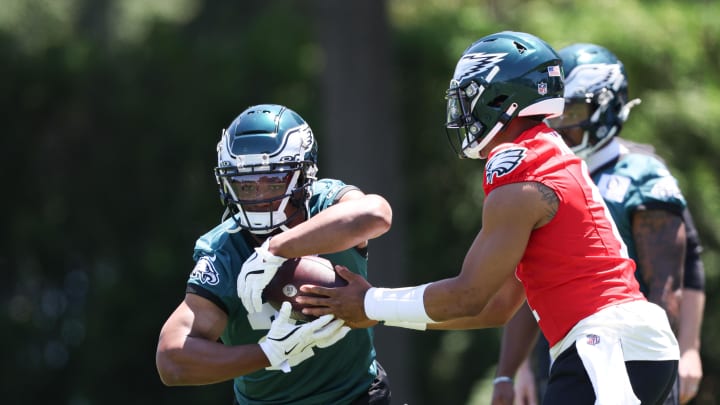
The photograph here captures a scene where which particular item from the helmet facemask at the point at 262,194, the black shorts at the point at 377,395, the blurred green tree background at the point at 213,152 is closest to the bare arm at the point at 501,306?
the black shorts at the point at 377,395

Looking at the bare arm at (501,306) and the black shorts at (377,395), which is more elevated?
the bare arm at (501,306)

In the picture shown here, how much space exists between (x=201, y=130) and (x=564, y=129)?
4634 millimetres

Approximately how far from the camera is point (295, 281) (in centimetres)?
369

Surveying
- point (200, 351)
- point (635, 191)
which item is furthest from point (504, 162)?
point (635, 191)

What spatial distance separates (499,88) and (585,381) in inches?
40.0

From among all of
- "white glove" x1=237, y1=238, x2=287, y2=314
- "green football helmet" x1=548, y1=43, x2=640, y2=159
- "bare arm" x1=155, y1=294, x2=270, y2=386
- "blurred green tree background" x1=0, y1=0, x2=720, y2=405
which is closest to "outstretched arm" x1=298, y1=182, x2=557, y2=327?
"white glove" x1=237, y1=238, x2=287, y2=314

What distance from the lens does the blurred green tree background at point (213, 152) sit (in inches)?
302

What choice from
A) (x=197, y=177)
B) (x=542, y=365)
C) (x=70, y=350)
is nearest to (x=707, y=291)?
(x=542, y=365)

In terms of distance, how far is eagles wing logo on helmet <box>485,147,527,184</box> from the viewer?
3.46 metres

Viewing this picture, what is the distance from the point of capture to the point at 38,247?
916 cm

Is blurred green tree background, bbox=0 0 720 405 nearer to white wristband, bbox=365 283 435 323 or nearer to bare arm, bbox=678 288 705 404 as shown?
bare arm, bbox=678 288 705 404

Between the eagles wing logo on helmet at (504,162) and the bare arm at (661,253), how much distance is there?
49.1 inches

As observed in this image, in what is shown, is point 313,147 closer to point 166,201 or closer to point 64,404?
point 166,201

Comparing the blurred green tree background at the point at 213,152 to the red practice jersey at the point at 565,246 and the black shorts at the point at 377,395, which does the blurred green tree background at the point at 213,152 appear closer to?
the black shorts at the point at 377,395
